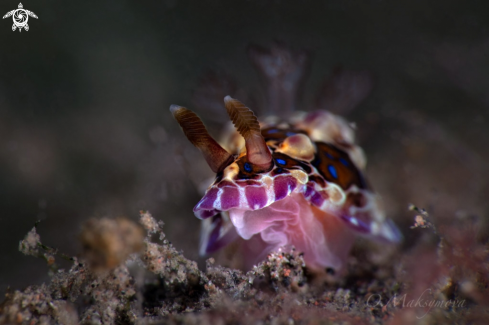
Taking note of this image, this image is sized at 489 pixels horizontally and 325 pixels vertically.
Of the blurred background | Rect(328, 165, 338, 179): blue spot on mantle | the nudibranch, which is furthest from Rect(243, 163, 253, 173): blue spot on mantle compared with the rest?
the blurred background

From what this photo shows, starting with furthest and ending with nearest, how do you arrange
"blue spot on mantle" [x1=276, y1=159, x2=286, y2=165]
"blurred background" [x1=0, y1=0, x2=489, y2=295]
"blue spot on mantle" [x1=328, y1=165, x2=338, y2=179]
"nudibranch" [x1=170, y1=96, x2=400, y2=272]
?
"blurred background" [x1=0, y1=0, x2=489, y2=295] → "blue spot on mantle" [x1=328, y1=165, x2=338, y2=179] → "blue spot on mantle" [x1=276, y1=159, x2=286, y2=165] → "nudibranch" [x1=170, y1=96, x2=400, y2=272]

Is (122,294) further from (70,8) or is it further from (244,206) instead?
(70,8)

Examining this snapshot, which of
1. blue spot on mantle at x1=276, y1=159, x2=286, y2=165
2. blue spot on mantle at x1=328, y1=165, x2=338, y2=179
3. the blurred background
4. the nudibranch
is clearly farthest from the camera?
the blurred background

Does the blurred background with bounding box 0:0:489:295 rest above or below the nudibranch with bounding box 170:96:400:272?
above

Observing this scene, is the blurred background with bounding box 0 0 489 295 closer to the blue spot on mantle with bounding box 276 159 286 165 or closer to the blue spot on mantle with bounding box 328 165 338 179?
the blue spot on mantle with bounding box 328 165 338 179

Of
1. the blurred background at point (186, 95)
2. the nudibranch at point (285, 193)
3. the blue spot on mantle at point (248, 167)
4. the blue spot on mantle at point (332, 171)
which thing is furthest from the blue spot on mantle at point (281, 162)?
the blurred background at point (186, 95)

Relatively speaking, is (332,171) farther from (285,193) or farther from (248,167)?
(248,167)
